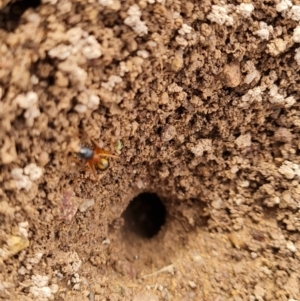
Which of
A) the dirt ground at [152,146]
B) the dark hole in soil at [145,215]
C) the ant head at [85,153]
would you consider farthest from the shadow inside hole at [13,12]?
the dark hole in soil at [145,215]

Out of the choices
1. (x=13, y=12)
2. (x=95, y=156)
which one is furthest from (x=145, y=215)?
(x=13, y=12)

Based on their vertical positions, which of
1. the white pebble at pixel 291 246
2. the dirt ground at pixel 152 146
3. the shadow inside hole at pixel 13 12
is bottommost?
the white pebble at pixel 291 246

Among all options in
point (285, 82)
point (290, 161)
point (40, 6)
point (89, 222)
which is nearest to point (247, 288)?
point (290, 161)

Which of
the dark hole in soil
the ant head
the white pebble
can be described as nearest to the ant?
the ant head

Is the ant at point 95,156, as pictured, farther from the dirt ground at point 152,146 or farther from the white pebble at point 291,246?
the white pebble at point 291,246

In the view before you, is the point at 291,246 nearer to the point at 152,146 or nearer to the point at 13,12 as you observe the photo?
the point at 152,146
